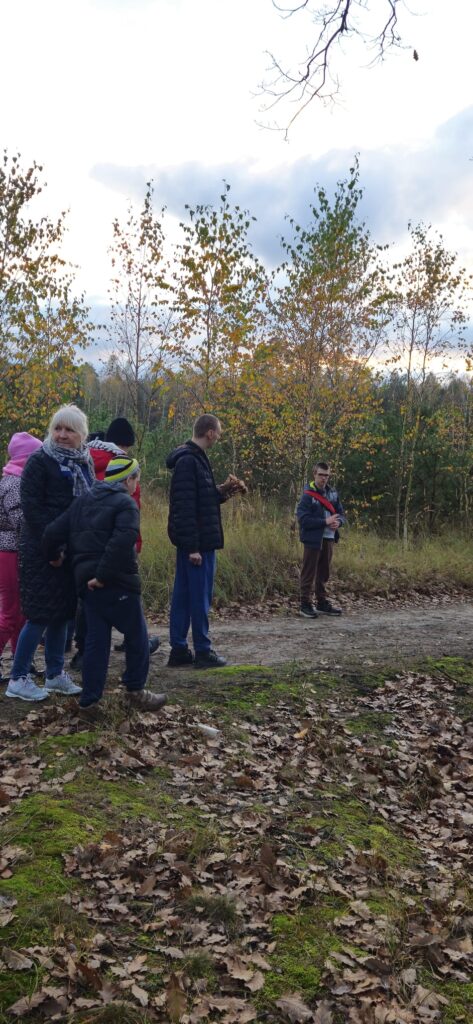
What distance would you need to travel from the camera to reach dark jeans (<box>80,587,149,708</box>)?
5160 millimetres

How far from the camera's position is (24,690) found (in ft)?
18.5

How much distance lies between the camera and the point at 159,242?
16625 mm

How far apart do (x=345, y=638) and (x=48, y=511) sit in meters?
4.74

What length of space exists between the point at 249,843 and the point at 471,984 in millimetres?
1279

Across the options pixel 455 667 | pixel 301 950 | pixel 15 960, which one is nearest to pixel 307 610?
pixel 455 667

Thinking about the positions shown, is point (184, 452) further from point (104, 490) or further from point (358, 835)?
point (358, 835)

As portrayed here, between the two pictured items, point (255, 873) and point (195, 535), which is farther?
point (195, 535)

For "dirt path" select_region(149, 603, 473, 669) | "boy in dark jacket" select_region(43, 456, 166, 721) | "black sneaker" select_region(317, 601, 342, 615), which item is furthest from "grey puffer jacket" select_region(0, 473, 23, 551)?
"black sneaker" select_region(317, 601, 342, 615)

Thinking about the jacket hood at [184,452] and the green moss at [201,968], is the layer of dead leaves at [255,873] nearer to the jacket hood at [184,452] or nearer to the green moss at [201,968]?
the green moss at [201,968]

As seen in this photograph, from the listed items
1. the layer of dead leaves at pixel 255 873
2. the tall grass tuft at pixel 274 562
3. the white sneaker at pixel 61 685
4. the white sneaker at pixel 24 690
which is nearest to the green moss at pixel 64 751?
→ the layer of dead leaves at pixel 255 873

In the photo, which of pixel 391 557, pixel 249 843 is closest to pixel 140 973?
pixel 249 843

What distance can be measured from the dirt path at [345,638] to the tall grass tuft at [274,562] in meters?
1.20

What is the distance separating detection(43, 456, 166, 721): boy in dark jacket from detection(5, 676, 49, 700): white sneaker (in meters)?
0.51

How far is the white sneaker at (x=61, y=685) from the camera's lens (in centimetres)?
586
